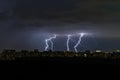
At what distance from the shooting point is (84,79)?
168ft

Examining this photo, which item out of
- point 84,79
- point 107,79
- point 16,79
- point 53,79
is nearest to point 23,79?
point 16,79

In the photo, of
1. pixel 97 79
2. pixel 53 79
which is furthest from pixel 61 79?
pixel 97 79

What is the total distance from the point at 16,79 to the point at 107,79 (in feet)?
42.8

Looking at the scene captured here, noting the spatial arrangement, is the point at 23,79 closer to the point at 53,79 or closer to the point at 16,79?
the point at 16,79

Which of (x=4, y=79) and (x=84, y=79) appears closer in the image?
(x=4, y=79)

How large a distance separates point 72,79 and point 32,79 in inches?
223

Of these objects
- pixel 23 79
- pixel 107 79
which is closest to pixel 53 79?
pixel 23 79

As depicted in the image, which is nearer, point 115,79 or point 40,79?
point 40,79

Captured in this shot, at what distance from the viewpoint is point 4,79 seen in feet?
157

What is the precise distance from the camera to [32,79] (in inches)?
1933

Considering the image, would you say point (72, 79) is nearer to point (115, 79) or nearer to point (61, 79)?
point (61, 79)

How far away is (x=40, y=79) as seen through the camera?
4906 centimetres

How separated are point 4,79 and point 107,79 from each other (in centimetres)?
1466

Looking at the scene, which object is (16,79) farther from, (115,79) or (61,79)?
(115,79)
